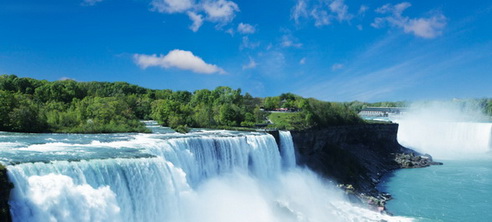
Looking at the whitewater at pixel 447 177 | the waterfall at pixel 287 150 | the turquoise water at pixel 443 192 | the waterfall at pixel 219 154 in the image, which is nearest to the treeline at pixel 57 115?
the waterfall at pixel 219 154

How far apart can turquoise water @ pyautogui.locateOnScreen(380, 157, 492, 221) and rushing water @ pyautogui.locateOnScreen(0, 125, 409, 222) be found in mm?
3437

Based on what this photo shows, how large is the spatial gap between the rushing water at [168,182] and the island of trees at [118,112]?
502 centimetres

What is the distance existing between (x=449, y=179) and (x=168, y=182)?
30166 mm

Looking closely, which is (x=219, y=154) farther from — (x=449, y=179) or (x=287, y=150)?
(x=449, y=179)

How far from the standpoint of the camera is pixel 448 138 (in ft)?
203

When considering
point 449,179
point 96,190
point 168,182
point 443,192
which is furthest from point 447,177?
point 96,190

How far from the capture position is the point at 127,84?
80562 mm

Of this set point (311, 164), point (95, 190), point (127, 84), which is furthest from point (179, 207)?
point (127, 84)

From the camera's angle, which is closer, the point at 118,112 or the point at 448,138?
the point at 118,112

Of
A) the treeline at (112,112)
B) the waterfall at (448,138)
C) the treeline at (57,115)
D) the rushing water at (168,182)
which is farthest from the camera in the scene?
the waterfall at (448,138)

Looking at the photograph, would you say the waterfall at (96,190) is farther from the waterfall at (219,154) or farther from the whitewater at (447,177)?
the whitewater at (447,177)

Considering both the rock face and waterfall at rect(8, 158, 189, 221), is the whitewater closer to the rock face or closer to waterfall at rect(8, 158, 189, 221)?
the rock face

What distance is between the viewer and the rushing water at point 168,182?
12.3 metres

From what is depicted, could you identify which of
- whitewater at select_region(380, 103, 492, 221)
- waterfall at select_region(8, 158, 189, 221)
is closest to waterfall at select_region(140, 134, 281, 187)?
waterfall at select_region(8, 158, 189, 221)
